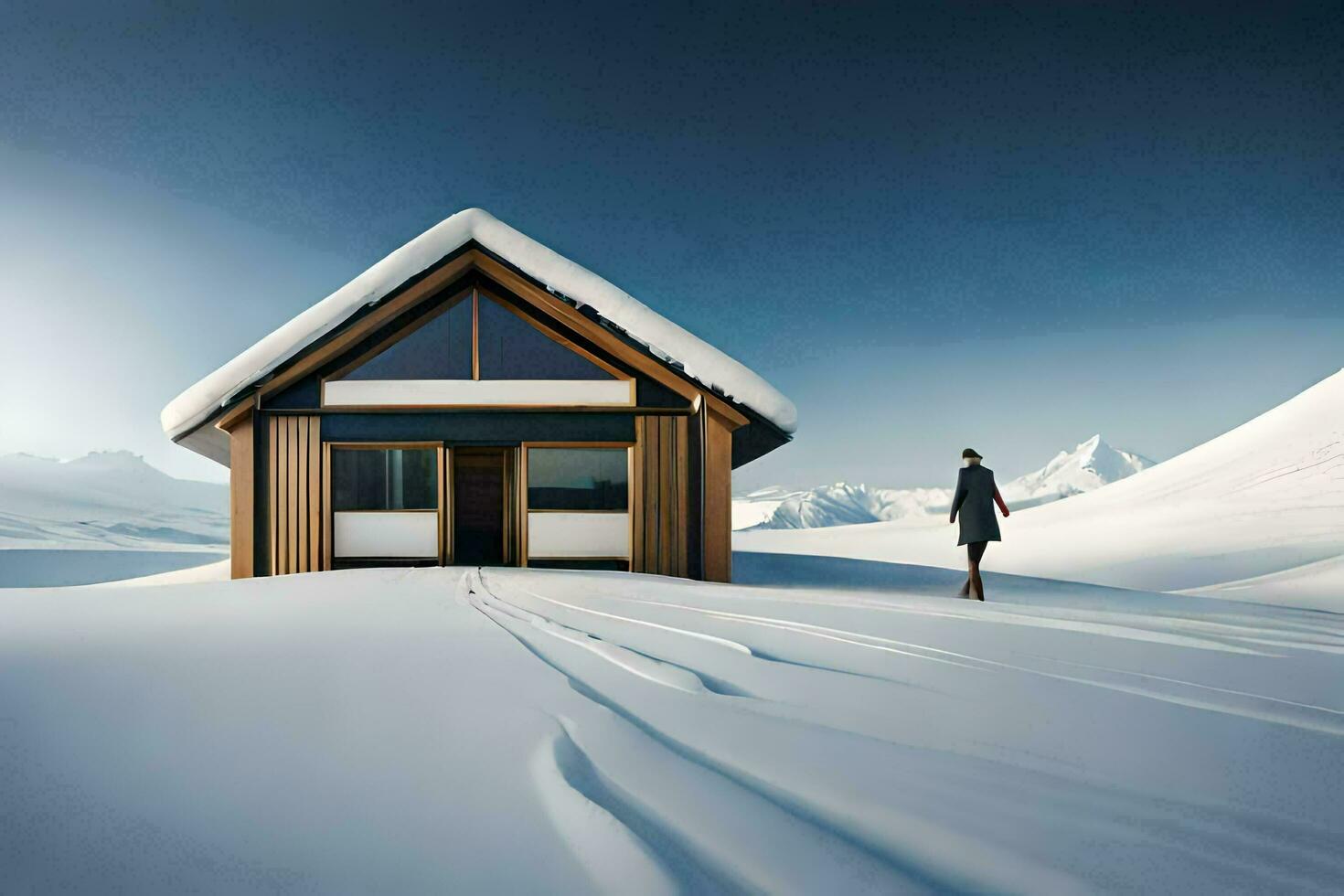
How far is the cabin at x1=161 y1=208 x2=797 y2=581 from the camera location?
8617 millimetres

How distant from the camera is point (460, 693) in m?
2.61

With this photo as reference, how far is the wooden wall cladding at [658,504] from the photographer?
8.82 metres

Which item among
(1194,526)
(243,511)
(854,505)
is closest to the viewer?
(243,511)

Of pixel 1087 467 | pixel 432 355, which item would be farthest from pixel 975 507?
pixel 1087 467

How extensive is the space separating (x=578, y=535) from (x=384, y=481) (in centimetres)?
251

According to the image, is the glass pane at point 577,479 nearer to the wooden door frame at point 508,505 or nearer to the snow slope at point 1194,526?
the wooden door frame at point 508,505

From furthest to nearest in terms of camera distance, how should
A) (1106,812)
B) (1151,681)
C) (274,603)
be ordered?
(274,603) < (1151,681) < (1106,812)

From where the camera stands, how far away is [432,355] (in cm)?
884

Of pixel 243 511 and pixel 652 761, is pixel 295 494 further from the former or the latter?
pixel 652 761

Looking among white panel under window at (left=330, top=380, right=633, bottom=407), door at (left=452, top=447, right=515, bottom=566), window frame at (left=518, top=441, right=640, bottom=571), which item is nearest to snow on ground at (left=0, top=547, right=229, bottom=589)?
door at (left=452, top=447, right=515, bottom=566)

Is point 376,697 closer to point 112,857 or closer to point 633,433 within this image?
point 112,857

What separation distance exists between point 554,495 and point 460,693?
6.42m

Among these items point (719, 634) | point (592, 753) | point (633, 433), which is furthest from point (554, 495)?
point (592, 753)

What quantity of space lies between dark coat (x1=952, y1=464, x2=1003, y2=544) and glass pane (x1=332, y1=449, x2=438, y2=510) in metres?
6.05
